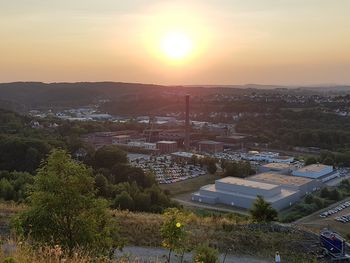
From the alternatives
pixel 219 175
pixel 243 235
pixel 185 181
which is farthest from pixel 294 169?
pixel 243 235

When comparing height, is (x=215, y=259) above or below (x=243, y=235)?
above

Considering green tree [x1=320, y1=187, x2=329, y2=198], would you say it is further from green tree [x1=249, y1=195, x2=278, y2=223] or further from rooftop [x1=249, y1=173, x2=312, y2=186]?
green tree [x1=249, y1=195, x2=278, y2=223]

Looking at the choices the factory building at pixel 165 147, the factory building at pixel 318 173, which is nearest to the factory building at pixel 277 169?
the factory building at pixel 318 173

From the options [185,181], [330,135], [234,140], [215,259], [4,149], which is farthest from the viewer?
[234,140]

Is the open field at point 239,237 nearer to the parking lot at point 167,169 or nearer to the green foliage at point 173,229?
the green foliage at point 173,229

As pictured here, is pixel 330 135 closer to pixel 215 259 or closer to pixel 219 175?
pixel 219 175
